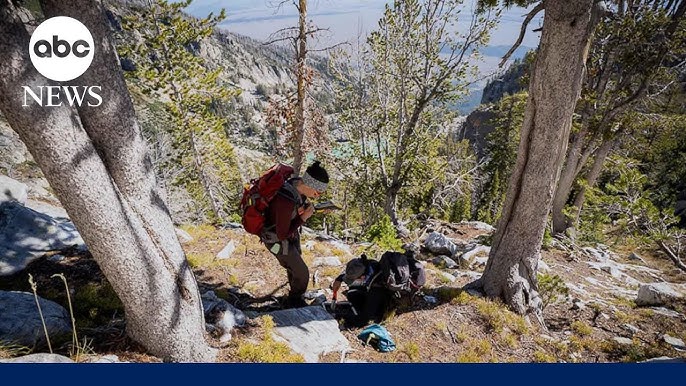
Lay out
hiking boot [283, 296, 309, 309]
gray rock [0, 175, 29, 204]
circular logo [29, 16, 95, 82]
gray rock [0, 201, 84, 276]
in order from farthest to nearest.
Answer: gray rock [0, 175, 29, 204] < hiking boot [283, 296, 309, 309] < gray rock [0, 201, 84, 276] < circular logo [29, 16, 95, 82]

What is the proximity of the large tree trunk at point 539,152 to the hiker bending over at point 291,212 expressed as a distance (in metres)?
2.99

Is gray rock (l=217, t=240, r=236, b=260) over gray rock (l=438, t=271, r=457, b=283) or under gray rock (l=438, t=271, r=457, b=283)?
over

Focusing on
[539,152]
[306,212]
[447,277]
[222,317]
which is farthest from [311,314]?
[539,152]

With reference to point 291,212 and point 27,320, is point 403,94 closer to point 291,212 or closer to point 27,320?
point 291,212

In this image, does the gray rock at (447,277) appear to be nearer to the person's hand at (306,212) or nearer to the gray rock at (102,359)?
the person's hand at (306,212)

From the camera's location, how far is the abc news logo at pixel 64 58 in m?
2.57

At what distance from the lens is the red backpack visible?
4.80 metres

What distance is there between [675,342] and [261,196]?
7.00m

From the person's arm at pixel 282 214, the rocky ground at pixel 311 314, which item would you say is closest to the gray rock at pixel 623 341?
the rocky ground at pixel 311 314

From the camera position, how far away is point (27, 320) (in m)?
3.75

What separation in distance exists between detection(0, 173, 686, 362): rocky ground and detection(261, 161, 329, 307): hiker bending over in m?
0.87

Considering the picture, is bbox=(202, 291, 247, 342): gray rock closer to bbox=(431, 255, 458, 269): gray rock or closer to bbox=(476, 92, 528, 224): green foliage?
bbox=(431, 255, 458, 269): gray rock

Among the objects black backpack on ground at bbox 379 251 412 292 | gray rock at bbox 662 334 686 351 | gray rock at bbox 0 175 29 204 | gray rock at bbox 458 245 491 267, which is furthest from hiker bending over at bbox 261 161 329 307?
gray rock at bbox 662 334 686 351
